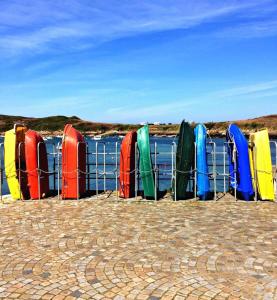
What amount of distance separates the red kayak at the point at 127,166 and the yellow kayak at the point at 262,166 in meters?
3.97

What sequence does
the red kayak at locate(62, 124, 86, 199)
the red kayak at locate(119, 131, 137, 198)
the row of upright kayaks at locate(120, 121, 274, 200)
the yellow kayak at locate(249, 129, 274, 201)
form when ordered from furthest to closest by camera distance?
1. the red kayak at locate(119, 131, 137, 198)
2. the red kayak at locate(62, 124, 86, 199)
3. the row of upright kayaks at locate(120, 121, 274, 200)
4. the yellow kayak at locate(249, 129, 274, 201)

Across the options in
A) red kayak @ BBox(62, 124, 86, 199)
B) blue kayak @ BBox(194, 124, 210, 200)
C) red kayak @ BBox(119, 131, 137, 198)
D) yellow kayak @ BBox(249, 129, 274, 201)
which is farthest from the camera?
red kayak @ BBox(119, 131, 137, 198)

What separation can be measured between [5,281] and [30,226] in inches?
132

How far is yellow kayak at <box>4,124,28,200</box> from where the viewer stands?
525 inches

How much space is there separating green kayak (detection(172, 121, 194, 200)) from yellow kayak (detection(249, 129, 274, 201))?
6.74 feet

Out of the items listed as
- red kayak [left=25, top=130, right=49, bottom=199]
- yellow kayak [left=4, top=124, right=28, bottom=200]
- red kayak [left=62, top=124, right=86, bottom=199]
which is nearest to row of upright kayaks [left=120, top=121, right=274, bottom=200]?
red kayak [left=62, top=124, right=86, bottom=199]

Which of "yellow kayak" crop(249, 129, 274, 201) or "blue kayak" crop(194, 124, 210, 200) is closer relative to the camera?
"yellow kayak" crop(249, 129, 274, 201)

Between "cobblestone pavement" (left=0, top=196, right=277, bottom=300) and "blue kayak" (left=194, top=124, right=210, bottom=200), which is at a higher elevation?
"blue kayak" (left=194, top=124, right=210, bottom=200)

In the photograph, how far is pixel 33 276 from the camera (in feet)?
21.4

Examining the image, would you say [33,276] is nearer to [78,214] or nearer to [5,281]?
[5,281]

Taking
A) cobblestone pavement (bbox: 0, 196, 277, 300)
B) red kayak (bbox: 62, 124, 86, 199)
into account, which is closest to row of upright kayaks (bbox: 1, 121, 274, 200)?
red kayak (bbox: 62, 124, 86, 199)

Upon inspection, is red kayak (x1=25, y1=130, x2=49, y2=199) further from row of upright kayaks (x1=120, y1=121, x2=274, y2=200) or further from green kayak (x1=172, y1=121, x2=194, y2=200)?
green kayak (x1=172, y1=121, x2=194, y2=200)

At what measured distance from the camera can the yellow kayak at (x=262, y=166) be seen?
41.3ft

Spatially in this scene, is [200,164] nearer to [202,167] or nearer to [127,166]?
[202,167]
